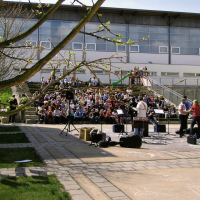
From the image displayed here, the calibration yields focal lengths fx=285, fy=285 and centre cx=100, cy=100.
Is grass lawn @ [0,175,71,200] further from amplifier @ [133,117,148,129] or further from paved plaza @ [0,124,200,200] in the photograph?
amplifier @ [133,117,148,129]

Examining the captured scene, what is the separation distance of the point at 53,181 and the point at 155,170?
2.54m

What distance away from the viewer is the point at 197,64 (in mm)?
35969

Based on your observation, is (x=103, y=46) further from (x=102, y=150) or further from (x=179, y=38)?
(x=102, y=150)

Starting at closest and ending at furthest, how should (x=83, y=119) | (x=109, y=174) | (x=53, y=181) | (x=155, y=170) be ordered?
1. (x=53, y=181)
2. (x=109, y=174)
3. (x=155, y=170)
4. (x=83, y=119)

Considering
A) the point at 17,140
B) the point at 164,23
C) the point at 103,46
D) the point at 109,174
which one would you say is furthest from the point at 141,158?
the point at 164,23

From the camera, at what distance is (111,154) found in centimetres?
874

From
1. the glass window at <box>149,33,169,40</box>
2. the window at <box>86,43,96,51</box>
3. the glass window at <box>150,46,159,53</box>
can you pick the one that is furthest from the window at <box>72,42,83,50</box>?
the glass window at <box>149,33,169,40</box>

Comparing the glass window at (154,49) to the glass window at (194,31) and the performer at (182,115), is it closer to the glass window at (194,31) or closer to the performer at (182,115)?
the glass window at (194,31)

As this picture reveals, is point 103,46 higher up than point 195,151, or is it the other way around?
point 103,46

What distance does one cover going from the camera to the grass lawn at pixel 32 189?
472 centimetres

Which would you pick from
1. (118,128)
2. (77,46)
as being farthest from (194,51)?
(118,128)

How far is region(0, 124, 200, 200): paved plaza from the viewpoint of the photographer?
16.6 ft

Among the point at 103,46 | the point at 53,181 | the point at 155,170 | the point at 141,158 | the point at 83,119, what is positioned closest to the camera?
the point at 53,181

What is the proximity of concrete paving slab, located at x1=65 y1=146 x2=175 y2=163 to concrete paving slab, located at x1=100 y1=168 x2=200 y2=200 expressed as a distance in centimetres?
145
